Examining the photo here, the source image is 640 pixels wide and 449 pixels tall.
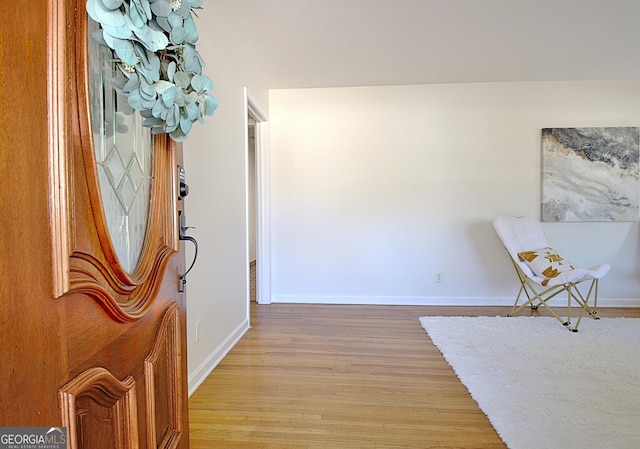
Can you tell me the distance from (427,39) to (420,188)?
1.58 metres

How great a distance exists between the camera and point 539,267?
3.23 m

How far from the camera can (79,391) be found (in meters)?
0.52

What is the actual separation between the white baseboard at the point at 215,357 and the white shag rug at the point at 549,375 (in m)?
1.60

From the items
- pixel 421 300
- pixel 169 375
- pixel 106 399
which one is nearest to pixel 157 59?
pixel 106 399

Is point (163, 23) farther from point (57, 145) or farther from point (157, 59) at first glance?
point (57, 145)

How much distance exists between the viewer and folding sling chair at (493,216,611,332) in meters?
2.96

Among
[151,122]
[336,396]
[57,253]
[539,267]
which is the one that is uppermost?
[151,122]

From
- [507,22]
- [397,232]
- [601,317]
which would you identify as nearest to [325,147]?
[397,232]

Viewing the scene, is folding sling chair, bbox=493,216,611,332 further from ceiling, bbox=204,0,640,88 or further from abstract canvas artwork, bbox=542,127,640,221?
ceiling, bbox=204,0,640,88

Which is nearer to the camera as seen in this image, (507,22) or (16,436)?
(16,436)

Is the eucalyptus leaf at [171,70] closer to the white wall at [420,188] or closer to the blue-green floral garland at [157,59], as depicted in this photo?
the blue-green floral garland at [157,59]

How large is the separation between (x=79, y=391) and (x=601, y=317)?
424cm

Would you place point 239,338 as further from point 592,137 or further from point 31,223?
point 592,137

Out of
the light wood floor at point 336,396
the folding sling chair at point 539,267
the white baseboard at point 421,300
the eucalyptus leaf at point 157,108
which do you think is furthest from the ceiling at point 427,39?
the white baseboard at point 421,300
